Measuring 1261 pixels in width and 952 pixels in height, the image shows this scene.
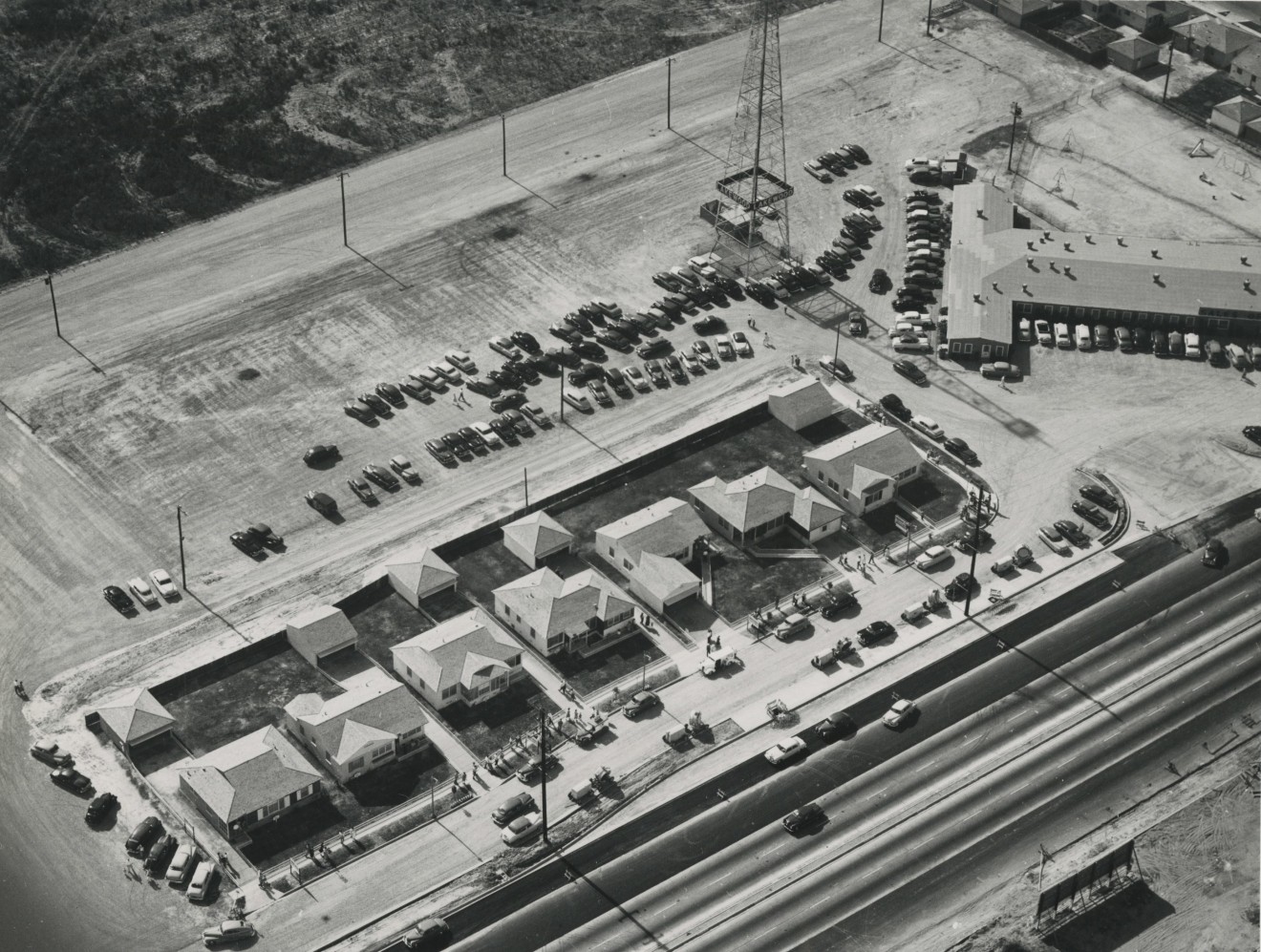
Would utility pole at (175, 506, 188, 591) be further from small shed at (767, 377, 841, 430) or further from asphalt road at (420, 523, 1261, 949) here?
small shed at (767, 377, 841, 430)

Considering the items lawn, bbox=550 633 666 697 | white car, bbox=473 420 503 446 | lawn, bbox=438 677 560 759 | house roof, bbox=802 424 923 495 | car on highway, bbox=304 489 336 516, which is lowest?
lawn, bbox=438 677 560 759

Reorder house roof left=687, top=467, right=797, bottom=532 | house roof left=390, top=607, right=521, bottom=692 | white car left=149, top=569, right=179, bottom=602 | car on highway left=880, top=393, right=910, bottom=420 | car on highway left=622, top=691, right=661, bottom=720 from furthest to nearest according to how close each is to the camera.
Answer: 1. car on highway left=880, top=393, right=910, bottom=420
2. house roof left=687, top=467, right=797, bottom=532
3. white car left=149, top=569, right=179, bottom=602
4. house roof left=390, top=607, right=521, bottom=692
5. car on highway left=622, top=691, right=661, bottom=720

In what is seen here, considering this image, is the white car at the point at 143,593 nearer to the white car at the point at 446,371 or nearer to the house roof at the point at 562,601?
the house roof at the point at 562,601

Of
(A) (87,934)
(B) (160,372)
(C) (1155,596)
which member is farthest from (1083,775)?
(B) (160,372)

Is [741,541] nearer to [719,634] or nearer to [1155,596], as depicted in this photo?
[719,634]

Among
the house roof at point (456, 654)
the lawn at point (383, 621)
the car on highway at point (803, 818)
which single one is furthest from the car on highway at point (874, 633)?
the lawn at point (383, 621)

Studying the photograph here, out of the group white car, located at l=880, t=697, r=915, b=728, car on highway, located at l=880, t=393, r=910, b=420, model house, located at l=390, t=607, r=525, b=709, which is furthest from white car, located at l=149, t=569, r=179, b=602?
car on highway, located at l=880, t=393, r=910, b=420
